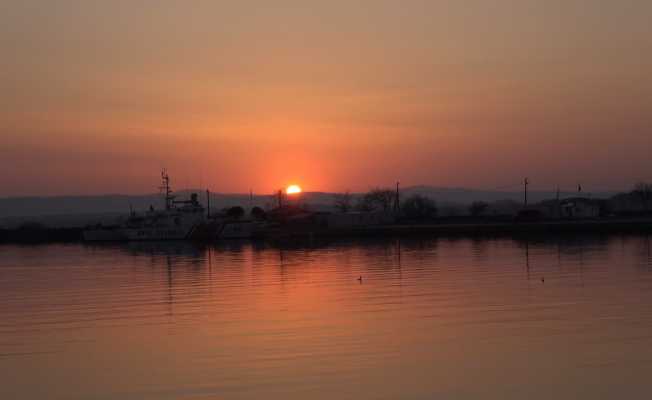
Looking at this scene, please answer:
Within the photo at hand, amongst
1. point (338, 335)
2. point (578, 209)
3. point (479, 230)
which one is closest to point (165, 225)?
point (479, 230)

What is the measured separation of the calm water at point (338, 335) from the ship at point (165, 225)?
42.8 meters

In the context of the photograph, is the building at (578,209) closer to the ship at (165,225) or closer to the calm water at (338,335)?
the ship at (165,225)

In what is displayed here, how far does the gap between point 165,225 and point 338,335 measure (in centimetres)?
6302

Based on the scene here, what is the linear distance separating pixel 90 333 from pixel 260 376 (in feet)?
23.7

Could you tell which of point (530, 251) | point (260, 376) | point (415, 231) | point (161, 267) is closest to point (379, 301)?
point (260, 376)

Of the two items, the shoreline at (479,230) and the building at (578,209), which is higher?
the building at (578,209)

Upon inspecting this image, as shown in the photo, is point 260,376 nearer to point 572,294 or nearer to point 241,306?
point 241,306

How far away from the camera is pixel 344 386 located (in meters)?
13.2

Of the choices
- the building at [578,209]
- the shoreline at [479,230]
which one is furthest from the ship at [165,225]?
the building at [578,209]

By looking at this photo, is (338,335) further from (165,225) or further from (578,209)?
(578,209)

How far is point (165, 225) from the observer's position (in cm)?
7875

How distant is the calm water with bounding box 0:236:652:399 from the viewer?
1350cm

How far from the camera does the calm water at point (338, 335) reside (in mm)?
13500

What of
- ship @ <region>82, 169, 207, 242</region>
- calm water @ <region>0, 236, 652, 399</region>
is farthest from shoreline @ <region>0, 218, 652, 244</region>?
calm water @ <region>0, 236, 652, 399</region>
